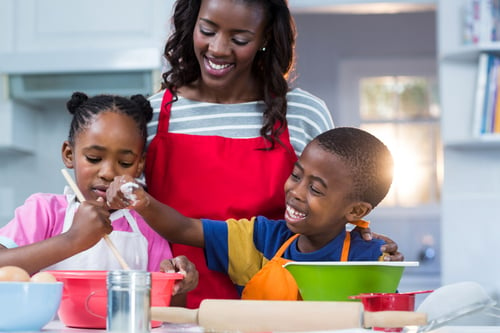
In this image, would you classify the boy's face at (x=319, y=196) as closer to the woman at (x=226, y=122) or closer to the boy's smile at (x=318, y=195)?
the boy's smile at (x=318, y=195)

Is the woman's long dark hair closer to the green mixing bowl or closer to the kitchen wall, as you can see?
the green mixing bowl

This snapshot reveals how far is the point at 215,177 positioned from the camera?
5.20 ft

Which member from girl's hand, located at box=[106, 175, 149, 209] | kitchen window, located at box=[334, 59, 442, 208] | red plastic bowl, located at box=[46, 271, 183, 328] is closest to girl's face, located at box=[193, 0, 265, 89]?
girl's hand, located at box=[106, 175, 149, 209]

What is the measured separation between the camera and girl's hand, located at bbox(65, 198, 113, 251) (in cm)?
121

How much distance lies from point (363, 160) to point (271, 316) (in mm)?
544

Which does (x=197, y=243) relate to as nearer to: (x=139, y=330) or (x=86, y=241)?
(x=86, y=241)

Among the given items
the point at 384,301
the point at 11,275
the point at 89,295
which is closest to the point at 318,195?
the point at 384,301

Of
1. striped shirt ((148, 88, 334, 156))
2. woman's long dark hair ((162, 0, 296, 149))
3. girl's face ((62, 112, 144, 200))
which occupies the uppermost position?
woman's long dark hair ((162, 0, 296, 149))

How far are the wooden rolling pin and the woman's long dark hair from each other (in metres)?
0.78

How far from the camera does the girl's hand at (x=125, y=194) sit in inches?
46.4

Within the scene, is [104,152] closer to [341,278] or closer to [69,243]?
[69,243]

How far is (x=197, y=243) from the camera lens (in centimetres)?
146

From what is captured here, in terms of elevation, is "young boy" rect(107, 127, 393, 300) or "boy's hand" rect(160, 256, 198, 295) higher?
"young boy" rect(107, 127, 393, 300)

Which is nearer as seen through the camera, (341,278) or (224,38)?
(341,278)
